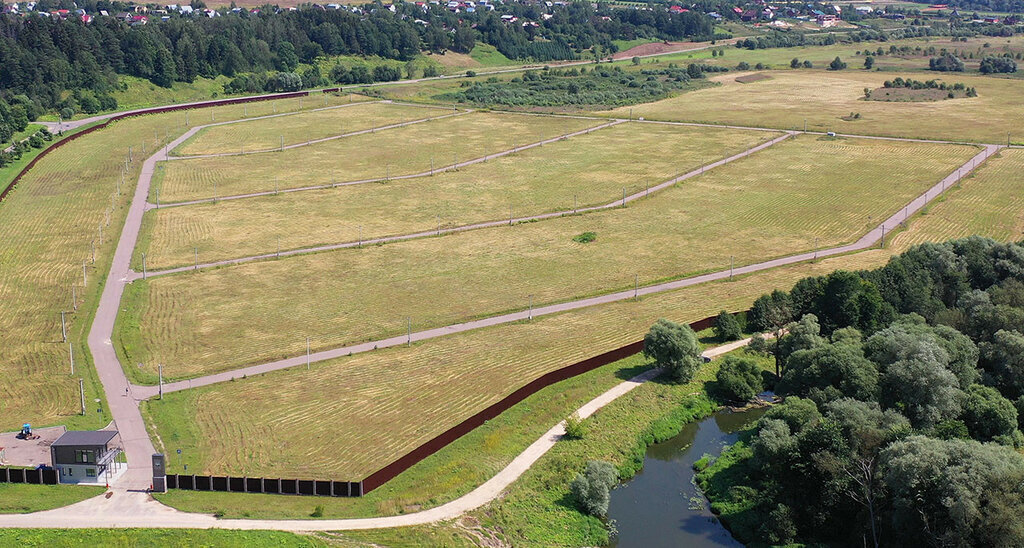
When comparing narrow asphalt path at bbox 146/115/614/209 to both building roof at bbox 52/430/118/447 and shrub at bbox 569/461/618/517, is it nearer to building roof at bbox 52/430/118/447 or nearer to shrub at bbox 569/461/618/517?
building roof at bbox 52/430/118/447

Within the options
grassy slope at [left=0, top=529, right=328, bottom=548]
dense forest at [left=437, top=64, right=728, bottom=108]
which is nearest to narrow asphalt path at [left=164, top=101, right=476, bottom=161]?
dense forest at [left=437, top=64, right=728, bottom=108]

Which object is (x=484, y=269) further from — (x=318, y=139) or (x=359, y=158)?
(x=318, y=139)

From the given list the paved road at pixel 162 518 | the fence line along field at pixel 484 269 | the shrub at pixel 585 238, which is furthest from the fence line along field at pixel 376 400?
the shrub at pixel 585 238

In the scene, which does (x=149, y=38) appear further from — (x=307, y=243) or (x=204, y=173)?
(x=307, y=243)

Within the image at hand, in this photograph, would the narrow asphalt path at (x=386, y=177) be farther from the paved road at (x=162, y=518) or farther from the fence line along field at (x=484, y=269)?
the paved road at (x=162, y=518)

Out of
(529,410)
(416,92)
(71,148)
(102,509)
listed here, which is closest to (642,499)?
(529,410)

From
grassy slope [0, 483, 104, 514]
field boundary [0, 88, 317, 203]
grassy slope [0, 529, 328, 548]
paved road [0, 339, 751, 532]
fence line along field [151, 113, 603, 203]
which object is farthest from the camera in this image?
field boundary [0, 88, 317, 203]
